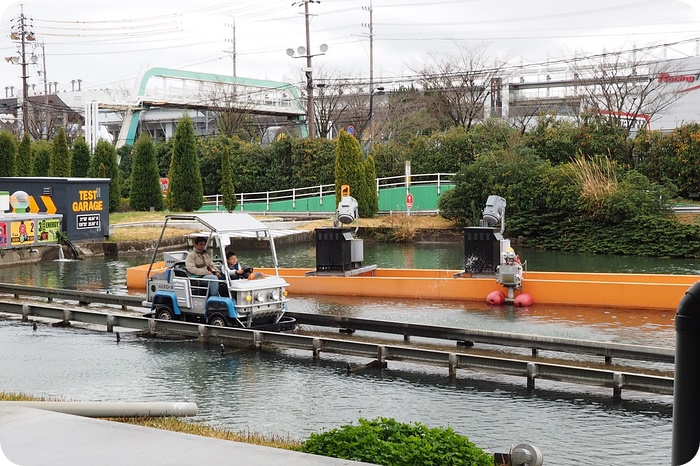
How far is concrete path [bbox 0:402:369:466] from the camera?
279 inches

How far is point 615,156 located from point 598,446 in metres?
31.2

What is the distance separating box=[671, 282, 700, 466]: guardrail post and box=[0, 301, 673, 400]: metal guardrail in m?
7.49

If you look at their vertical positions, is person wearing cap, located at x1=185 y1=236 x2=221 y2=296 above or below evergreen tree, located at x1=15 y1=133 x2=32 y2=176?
below

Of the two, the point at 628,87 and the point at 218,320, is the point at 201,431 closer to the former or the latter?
the point at 218,320

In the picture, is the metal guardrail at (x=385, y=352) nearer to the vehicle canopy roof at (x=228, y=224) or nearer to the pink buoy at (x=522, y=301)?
the vehicle canopy roof at (x=228, y=224)

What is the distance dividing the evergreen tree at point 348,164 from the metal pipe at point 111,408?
3129cm

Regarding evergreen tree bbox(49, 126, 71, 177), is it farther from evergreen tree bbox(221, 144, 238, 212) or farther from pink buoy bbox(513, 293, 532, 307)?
pink buoy bbox(513, 293, 532, 307)

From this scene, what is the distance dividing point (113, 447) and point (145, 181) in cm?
3713

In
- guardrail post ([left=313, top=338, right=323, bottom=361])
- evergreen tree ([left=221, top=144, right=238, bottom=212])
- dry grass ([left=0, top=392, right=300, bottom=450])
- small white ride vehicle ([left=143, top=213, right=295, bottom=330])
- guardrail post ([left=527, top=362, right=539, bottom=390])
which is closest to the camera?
dry grass ([left=0, top=392, right=300, bottom=450])

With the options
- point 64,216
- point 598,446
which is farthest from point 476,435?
point 64,216

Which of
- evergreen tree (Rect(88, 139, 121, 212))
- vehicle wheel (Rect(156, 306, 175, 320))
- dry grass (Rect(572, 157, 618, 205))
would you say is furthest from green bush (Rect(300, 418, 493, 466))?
evergreen tree (Rect(88, 139, 121, 212))

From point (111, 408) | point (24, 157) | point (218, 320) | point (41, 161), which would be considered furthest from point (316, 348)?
point (41, 161)

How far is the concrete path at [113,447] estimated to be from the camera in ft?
23.3

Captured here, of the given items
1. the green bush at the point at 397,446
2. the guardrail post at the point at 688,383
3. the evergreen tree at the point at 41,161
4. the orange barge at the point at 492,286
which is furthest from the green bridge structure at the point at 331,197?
the guardrail post at the point at 688,383
